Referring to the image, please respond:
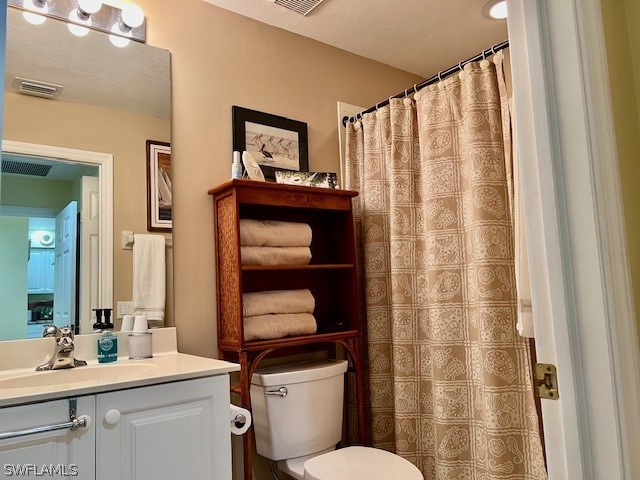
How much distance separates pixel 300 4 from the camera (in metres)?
2.14

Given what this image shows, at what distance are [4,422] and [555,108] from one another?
135cm

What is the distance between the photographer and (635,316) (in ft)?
2.45

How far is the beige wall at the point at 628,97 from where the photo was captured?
776mm

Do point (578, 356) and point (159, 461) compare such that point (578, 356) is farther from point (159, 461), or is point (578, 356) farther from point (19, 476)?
point (19, 476)

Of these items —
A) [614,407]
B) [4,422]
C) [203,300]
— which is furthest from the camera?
[203,300]

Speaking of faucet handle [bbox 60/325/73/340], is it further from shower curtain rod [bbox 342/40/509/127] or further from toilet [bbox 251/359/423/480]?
shower curtain rod [bbox 342/40/509/127]

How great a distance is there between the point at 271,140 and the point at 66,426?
1.52 m

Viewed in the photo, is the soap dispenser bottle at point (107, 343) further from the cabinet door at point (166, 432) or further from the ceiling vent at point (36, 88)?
the ceiling vent at point (36, 88)

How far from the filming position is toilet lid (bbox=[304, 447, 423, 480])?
5.43 feet

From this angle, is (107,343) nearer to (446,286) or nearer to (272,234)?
(272,234)

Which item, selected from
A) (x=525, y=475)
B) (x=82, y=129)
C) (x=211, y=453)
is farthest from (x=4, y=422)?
(x=525, y=475)

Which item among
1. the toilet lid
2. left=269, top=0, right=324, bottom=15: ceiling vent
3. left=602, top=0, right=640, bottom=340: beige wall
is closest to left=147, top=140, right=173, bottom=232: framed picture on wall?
left=269, top=0, right=324, bottom=15: ceiling vent

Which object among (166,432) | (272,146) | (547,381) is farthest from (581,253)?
(272,146)

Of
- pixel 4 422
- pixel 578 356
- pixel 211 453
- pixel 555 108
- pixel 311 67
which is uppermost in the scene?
pixel 311 67
